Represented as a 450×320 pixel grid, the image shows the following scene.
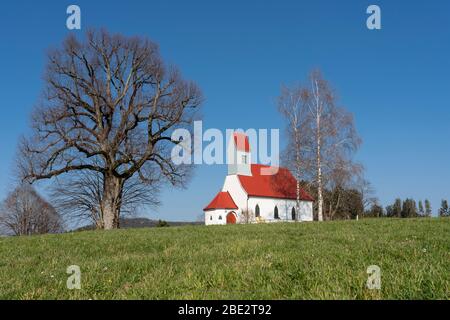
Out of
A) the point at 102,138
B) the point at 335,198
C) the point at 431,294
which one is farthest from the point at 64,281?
the point at 335,198

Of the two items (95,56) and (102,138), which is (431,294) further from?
(95,56)

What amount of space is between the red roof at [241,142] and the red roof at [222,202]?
25.3ft

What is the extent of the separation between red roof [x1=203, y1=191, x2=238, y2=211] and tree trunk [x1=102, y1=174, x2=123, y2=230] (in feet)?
92.1

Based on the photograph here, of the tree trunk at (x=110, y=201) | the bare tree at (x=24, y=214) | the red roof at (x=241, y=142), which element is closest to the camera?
the tree trunk at (x=110, y=201)

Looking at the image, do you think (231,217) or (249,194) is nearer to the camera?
(249,194)

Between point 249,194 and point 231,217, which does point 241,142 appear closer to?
point 249,194

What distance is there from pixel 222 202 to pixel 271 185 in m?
8.31

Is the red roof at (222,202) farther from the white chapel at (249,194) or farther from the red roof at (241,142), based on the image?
the red roof at (241,142)

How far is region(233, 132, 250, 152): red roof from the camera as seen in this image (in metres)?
66.1

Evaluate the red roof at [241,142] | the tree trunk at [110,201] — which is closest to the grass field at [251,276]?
the tree trunk at [110,201]

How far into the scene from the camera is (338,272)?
586cm

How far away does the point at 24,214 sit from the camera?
78125 millimetres

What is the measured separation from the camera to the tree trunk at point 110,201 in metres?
34.3

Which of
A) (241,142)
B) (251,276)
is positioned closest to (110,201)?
(251,276)
